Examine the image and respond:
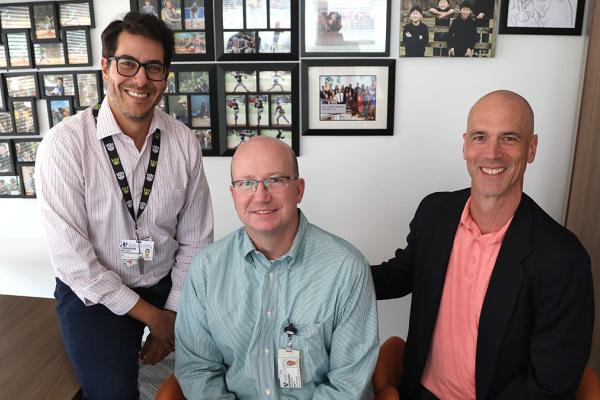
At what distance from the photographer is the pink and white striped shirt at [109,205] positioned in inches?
70.0

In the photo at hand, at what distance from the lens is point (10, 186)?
2928mm

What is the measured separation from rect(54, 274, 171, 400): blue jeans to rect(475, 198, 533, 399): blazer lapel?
1.30 meters

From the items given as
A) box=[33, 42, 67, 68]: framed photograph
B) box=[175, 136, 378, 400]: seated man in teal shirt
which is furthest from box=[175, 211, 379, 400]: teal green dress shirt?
box=[33, 42, 67, 68]: framed photograph

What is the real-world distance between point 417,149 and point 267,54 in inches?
38.4

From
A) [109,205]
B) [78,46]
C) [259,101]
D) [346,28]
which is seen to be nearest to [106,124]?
[109,205]

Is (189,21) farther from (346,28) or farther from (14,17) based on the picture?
(14,17)

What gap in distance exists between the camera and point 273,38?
2.54 m

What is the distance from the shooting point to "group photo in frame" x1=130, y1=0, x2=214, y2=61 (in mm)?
2557

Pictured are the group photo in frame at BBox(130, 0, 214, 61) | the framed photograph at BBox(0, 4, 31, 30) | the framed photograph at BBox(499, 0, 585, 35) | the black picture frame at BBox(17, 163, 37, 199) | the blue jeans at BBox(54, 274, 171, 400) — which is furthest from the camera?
the black picture frame at BBox(17, 163, 37, 199)

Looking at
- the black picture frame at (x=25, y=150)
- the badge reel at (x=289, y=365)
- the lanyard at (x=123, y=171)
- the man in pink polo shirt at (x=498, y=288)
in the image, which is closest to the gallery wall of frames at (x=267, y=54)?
the black picture frame at (x=25, y=150)

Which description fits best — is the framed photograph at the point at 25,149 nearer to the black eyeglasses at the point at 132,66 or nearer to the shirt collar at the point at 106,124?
the shirt collar at the point at 106,124

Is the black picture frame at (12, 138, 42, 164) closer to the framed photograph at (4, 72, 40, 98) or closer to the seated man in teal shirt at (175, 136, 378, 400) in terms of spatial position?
the framed photograph at (4, 72, 40, 98)

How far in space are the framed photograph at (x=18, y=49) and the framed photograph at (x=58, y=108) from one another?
23 cm

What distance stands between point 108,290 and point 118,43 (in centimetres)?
94
